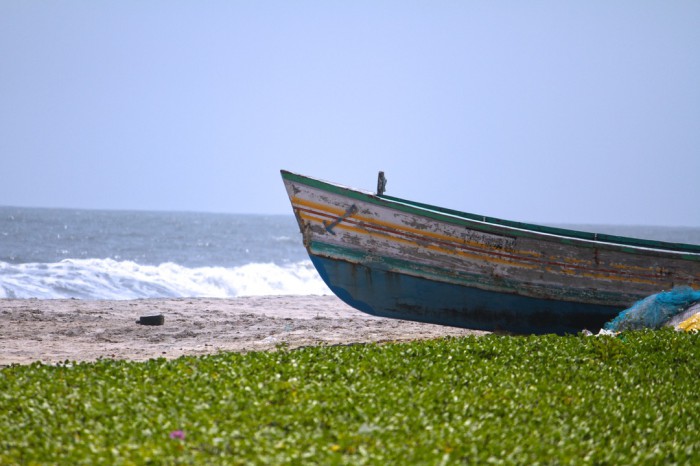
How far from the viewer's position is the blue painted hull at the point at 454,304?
40.2 feet

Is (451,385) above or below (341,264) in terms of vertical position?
below

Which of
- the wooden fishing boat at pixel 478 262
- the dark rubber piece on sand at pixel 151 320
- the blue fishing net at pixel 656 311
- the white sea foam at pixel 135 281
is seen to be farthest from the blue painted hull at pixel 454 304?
the white sea foam at pixel 135 281

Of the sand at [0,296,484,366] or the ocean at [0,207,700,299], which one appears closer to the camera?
the sand at [0,296,484,366]

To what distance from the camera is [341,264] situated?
12344 millimetres

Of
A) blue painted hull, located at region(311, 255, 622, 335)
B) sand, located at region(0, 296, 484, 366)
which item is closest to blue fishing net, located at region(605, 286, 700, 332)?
blue painted hull, located at region(311, 255, 622, 335)

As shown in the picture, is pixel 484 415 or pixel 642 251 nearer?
pixel 484 415

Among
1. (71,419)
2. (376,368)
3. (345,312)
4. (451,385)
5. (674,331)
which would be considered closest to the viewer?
(71,419)

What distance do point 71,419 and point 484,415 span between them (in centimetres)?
313

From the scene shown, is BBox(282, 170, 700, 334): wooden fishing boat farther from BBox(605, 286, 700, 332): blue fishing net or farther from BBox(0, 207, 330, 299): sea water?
BBox(0, 207, 330, 299): sea water

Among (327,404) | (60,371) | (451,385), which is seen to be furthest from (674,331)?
(60,371)

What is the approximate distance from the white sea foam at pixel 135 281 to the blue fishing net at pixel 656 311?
15.4 m

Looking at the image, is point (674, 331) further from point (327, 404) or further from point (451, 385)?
point (327, 404)

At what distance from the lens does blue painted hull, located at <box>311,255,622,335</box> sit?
1224 centimetres

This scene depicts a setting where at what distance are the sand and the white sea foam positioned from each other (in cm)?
426
